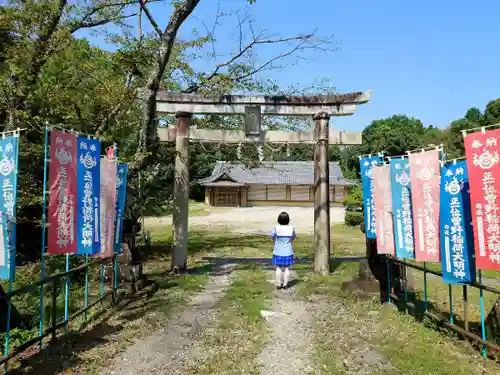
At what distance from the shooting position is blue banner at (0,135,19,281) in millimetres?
4094

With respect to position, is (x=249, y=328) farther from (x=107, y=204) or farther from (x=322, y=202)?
(x=322, y=202)

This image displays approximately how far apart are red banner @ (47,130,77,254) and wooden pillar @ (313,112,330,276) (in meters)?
5.54

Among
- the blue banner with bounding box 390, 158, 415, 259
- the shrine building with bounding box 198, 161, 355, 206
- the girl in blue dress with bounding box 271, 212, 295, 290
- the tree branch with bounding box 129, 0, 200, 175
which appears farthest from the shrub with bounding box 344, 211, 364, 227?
the shrine building with bounding box 198, 161, 355, 206

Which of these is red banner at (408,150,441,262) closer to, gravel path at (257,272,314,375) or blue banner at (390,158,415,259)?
blue banner at (390,158,415,259)

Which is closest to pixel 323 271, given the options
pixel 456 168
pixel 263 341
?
pixel 263 341

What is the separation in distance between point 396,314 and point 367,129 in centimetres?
5417

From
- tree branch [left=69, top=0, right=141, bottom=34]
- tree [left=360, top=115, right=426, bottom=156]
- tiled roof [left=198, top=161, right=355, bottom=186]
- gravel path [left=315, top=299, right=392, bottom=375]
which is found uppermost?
tree [left=360, top=115, right=426, bottom=156]

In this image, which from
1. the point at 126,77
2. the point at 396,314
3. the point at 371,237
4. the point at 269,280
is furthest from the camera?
the point at 126,77

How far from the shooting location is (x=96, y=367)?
169 inches

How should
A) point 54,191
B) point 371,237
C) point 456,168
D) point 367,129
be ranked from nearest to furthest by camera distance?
1. point 456,168
2. point 54,191
3. point 371,237
4. point 367,129

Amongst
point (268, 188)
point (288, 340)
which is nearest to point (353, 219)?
point (288, 340)

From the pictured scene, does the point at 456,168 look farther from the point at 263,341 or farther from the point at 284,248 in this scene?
the point at 284,248

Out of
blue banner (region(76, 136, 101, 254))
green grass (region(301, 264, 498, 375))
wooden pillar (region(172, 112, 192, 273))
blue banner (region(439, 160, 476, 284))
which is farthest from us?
wooden pillar (region(172, 112, 192, 273))

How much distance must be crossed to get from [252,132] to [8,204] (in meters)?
6.12
